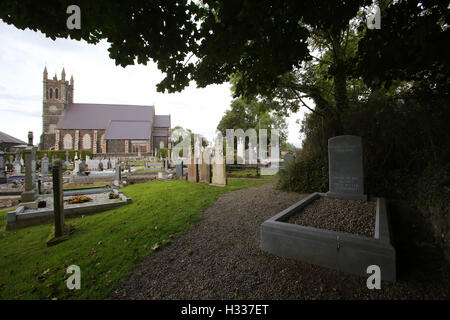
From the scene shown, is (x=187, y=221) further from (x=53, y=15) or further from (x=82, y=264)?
(x=53, y=15)

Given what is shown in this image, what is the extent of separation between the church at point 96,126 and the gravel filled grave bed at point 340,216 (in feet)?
137

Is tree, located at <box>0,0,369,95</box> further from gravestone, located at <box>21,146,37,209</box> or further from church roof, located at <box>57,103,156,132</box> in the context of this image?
church roof, located at <box>57,103,156,132</box>

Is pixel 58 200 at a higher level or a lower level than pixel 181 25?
lower

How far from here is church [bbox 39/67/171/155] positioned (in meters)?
42.9

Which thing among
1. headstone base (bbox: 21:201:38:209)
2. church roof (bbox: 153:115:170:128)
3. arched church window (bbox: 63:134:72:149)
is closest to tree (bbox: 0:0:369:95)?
headstone base (bbox: 21:201:38:209)

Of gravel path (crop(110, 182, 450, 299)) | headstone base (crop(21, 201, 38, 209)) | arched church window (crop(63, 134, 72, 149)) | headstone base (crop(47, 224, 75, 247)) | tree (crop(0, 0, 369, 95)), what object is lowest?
headstone base (crop(47, 224, 75, 247))

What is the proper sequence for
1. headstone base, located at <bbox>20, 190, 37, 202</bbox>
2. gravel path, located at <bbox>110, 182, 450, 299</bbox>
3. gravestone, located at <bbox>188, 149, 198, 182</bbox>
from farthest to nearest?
gravestone, located at <bbox>188, 149, 198, 182</bbox> < headstone base, located at <bbox>20, 190, 37, 202</bbox> < gravel path, located at <bbox>110, 182, 450, 299</bbox>

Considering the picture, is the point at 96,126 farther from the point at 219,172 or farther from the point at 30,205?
the point at 219,172

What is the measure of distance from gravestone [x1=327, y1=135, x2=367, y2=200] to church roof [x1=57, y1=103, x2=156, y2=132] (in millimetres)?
48112

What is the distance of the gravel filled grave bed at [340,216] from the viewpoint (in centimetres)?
355

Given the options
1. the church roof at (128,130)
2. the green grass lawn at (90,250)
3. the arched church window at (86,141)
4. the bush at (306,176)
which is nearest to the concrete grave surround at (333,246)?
the green grass lawn at (90,250)

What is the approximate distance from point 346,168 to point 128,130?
1856 inches

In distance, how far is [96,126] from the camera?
44594 mm

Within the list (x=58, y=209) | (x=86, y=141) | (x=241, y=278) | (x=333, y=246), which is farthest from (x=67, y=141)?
(x=333, y=246)
